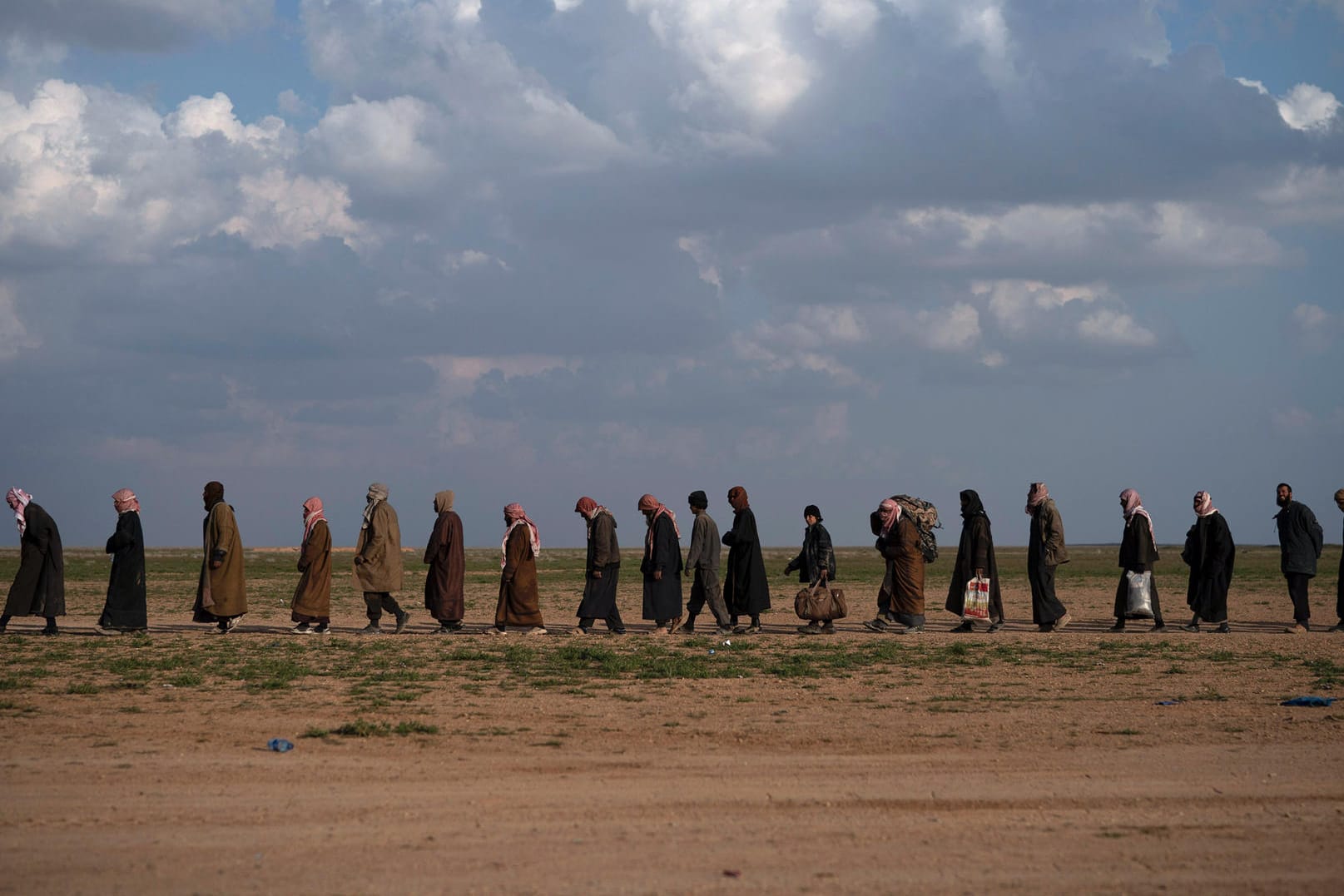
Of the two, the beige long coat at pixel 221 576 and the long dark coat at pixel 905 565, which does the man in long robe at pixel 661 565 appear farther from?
the beige long coat at pixel 221 576

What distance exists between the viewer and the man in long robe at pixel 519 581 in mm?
17625

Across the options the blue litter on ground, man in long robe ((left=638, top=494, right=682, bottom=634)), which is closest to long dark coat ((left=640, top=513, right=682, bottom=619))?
man in long robe ((left=638, top=494, right=682, bottom=634))

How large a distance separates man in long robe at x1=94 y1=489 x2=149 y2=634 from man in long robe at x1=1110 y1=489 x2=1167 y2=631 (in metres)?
13.1

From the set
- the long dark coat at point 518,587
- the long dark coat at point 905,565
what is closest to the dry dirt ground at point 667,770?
the long dark coat at point 518,587

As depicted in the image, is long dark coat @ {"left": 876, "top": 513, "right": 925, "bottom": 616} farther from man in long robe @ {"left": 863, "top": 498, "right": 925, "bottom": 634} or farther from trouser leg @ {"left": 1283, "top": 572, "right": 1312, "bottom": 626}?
trouser leg @ {"left": 1283, "top": 572, "right": 1312, "bottom": 626}

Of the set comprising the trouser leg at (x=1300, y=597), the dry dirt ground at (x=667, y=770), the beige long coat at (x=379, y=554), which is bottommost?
the dry dirt ground at (x=667, y=770)

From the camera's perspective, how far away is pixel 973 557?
708 inches

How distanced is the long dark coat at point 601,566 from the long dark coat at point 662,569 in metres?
0.46

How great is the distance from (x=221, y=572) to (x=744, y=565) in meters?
6.88

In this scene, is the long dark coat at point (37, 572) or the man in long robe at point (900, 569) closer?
the long dark coat at point (37, 572)

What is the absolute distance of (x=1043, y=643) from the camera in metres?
16.5

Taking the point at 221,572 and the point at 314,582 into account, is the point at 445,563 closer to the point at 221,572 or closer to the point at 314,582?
the point at 314,582

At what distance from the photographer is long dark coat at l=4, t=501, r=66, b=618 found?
16438 millimetres

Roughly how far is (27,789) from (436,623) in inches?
501
